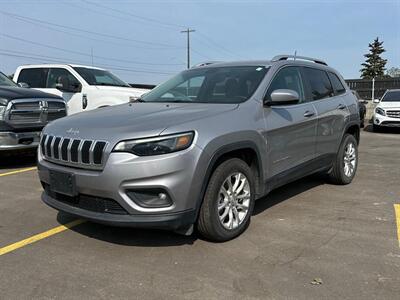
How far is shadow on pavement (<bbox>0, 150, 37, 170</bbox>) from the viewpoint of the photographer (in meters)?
8.49

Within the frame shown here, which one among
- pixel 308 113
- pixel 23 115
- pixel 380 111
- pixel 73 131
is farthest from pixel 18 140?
pixel 380 111

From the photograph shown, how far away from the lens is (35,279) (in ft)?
11.6

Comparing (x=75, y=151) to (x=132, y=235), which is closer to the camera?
(x=75, y=151)

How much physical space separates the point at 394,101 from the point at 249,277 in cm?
1478

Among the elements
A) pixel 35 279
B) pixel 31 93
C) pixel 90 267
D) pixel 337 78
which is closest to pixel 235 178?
pixel 90 267

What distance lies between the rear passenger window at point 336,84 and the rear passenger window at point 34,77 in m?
7.20

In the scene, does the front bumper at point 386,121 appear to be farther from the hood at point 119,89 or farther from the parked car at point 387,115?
the hood at point 119,89

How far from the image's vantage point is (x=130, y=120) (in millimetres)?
4078

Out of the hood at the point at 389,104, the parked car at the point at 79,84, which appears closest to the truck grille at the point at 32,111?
the parked car at the point at 79,84

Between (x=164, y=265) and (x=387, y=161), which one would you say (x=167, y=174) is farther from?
(x=387, y=161)

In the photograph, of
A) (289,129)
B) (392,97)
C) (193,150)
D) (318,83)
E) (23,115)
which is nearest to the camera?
(193,150)

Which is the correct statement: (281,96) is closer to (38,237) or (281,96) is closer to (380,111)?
(38,237)

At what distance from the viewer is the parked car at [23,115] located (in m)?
7.75

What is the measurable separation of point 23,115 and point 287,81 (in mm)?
4937
